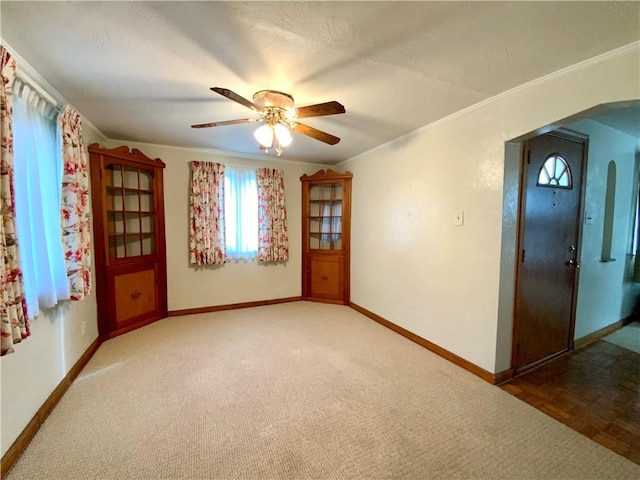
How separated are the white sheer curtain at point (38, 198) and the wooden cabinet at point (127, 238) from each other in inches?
33.3

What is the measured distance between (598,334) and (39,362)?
5.21 meters

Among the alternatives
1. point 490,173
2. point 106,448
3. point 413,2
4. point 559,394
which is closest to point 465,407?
point 559,394

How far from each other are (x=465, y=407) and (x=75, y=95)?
375cm

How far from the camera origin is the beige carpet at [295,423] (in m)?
1.46

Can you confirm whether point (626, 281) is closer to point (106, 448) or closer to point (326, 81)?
point (326, 81)

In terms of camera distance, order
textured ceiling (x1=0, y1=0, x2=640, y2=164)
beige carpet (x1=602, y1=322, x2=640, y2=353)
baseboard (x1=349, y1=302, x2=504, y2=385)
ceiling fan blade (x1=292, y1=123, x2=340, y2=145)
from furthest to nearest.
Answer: beige carpet (x1=602, y1=322, x2=640, y2=353)
baseboard (x1=349, y1=302, x2=504, y2=385)
ceiling fan blade (x1=292, y1=123, x2=340, y2=145)
textured ceiling (x1=0, y1=0, x2=640, y2=164)

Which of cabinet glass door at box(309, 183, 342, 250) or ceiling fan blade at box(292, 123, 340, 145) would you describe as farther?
cabinet glass door at box(309, 183, 342, 250)

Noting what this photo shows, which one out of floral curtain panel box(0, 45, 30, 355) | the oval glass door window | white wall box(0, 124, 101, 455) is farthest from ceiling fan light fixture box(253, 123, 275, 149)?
the oval glass door window

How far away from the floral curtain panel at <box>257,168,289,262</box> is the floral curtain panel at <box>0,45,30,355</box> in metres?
2.82

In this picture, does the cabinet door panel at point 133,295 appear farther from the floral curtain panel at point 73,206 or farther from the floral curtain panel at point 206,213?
the floral curtain panel at point 73,206

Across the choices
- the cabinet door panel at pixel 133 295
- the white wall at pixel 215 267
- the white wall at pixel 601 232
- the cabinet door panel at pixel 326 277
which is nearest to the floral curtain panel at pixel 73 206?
the cabinet door panel at pixel 133 295

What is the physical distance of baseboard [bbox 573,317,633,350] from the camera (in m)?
2.90

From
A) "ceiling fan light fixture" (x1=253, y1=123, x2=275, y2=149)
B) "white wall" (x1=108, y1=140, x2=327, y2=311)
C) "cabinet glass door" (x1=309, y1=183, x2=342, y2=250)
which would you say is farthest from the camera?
"cabinet glass door" (x1=309, y1=183, x2=342, y2=250)

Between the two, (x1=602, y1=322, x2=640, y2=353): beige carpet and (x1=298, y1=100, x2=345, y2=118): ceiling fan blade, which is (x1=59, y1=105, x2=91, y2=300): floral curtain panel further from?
(x1=602, y1=322, x2=640, y2=353): beige carpet
